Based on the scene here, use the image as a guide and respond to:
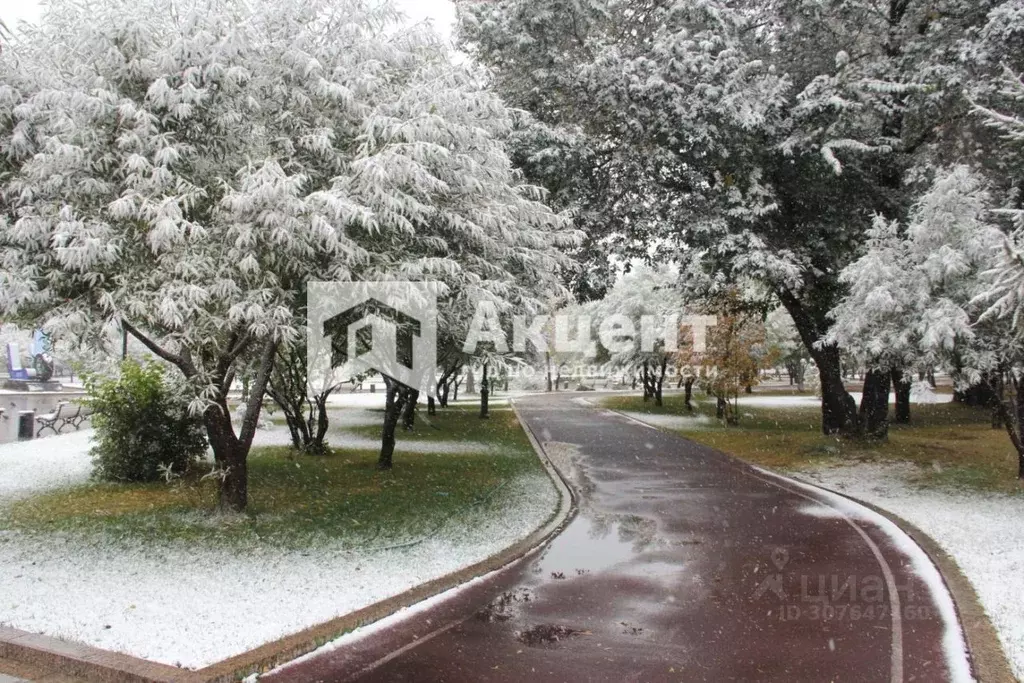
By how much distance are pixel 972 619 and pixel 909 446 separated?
15.1 metres

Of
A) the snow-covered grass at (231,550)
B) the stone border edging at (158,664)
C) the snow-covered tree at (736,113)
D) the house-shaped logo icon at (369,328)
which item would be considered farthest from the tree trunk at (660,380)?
the stone border edging at (158,664)

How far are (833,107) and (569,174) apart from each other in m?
6.00

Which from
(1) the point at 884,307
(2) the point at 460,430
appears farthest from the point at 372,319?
(2) the point at 460,430

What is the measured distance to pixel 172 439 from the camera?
545 inches

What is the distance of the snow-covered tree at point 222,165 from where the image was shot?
798 centimetres

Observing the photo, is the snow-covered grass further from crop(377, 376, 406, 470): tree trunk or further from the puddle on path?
crop(377, 376, 406, 470): tree trunk

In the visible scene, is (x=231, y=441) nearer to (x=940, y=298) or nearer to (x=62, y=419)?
(x=940, y=298)

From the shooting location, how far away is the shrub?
13414mm

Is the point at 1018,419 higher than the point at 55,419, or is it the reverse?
the point at 1018,419

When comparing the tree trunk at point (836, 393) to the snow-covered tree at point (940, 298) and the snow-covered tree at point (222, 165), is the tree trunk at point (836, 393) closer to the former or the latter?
the snow-covered tree at point (940, 298)

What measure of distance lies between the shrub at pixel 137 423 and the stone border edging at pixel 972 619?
11613 millimetres

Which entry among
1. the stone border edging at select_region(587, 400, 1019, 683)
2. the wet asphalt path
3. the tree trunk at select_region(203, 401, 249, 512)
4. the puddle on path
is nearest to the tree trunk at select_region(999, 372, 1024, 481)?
the wet asphalt path

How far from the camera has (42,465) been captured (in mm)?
15508

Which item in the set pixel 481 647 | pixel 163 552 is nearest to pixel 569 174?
pixel 163 552
